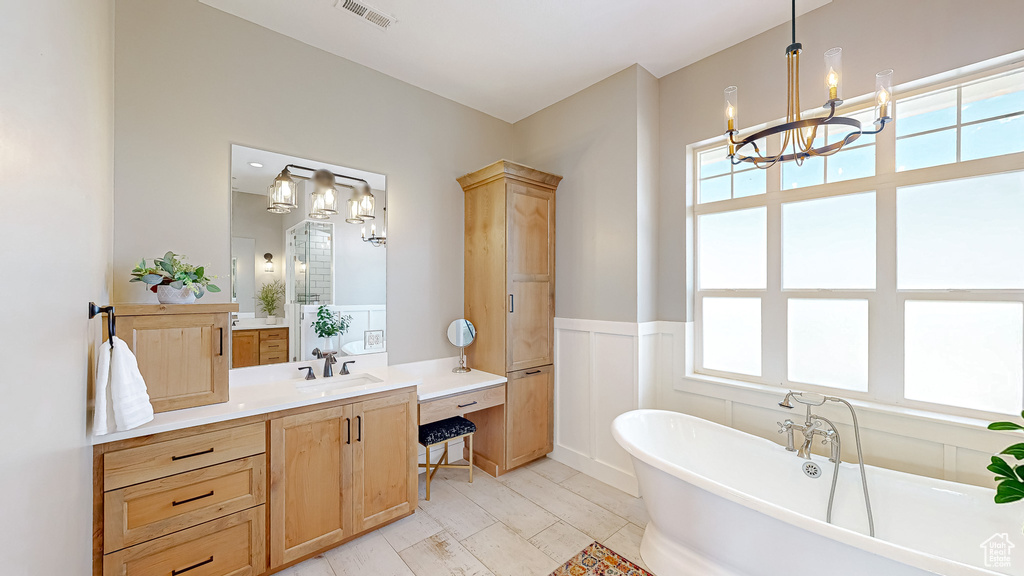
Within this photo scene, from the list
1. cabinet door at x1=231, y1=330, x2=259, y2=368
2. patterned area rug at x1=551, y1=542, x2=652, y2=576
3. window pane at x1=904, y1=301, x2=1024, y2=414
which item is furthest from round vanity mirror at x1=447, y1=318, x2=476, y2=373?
window pane at x1=904, y1=301, x2=1024, y2=414

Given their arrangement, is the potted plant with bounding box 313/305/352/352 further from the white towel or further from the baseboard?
the baseboard

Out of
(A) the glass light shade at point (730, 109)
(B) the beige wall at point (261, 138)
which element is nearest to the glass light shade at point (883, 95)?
(A) the glass light shade at point (730, 109)

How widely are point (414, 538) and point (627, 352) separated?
1.80 m

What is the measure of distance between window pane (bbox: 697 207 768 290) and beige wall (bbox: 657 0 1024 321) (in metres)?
0.18

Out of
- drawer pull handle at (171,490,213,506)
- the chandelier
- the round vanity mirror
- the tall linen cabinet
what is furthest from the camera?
the round vanity mirror

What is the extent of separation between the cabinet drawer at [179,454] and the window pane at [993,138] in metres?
3.68

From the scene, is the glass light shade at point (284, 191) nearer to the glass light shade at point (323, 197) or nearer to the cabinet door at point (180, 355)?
the glass light shade at point (323, 197)

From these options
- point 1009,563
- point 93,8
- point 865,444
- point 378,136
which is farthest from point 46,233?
point 865,444

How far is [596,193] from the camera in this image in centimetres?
300

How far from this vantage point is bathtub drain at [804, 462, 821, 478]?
6.29 ft

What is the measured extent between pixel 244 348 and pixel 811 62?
3762mm

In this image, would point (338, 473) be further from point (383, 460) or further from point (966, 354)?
point (966, 354)

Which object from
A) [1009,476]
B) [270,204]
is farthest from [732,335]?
[270,204]

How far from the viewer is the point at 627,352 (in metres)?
2.79
